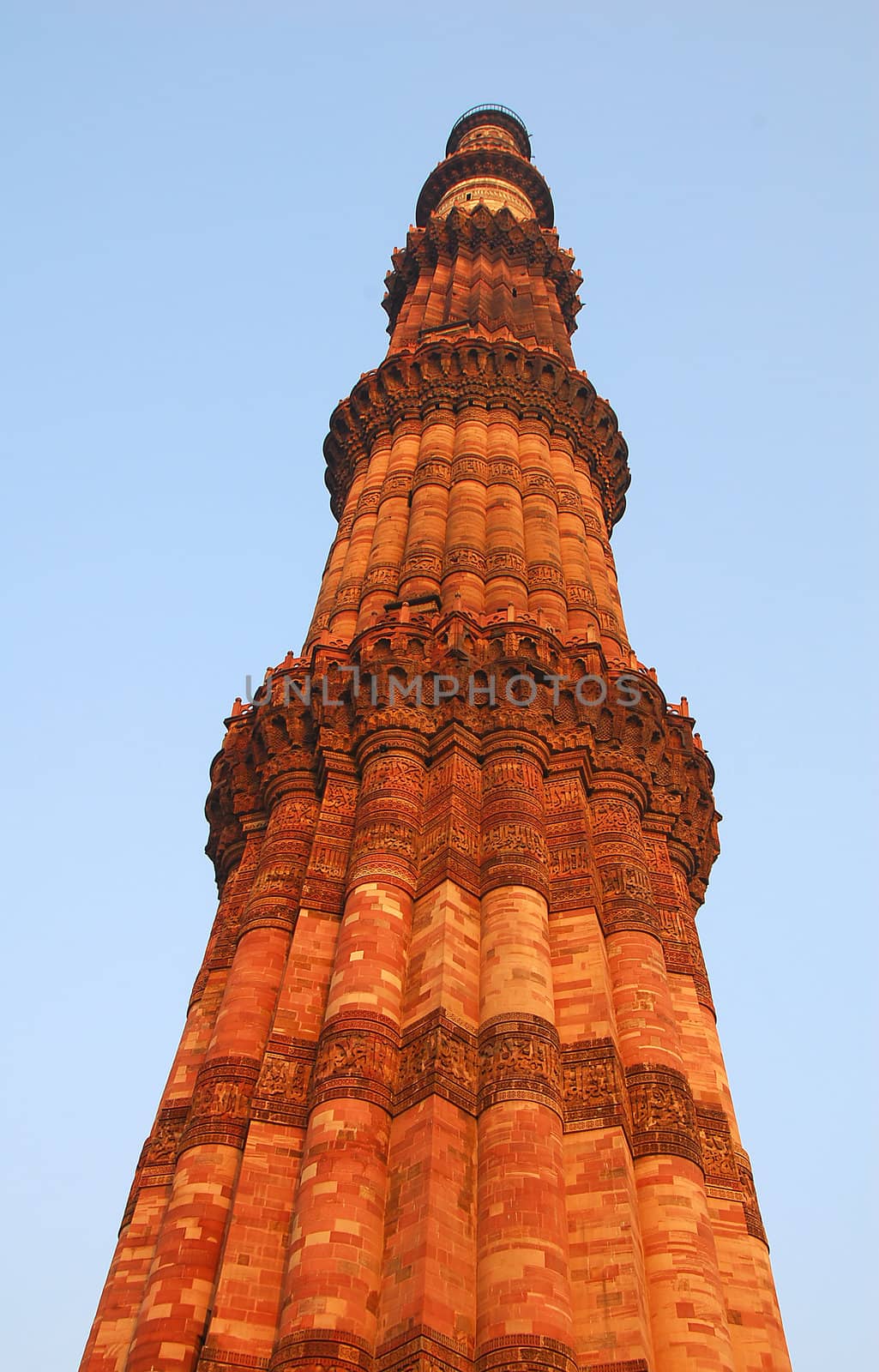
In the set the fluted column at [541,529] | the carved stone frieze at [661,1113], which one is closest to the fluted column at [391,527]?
the fluted column at [541,529]

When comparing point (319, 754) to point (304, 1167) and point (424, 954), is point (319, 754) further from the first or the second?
point (304, 1167)

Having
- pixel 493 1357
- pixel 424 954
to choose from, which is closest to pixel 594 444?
pixel 424 954

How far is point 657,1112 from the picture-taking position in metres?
10.8

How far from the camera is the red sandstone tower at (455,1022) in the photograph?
9008 millimetres

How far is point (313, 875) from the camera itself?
42.1ft

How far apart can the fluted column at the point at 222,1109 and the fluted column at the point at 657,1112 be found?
3.16 metres

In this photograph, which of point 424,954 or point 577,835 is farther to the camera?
point 577,835

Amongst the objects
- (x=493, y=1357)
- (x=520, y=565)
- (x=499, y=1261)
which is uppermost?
(x=520, y=565)

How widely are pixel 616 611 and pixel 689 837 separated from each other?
4354mm

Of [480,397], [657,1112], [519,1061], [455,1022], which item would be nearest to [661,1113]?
[657,1112]

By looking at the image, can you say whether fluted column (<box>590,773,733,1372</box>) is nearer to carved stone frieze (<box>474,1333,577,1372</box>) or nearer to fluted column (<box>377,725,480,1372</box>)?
Result: carved stone frieze (<box>474,1333,577,1372</box>)

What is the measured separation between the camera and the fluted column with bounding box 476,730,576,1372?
850 centimetres

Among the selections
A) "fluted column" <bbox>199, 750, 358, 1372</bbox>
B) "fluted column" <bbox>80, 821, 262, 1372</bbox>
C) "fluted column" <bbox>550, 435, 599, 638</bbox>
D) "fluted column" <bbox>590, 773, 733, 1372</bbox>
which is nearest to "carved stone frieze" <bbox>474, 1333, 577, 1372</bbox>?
"fluted column" <bbox>590, 773, 733, 1372</bbox>

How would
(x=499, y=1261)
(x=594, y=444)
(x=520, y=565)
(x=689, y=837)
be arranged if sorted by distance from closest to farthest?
1. (x=499, y=1261)
2. (x=689, y=837)
3. (x=520, y=565)
4. (x=594, y=444)
